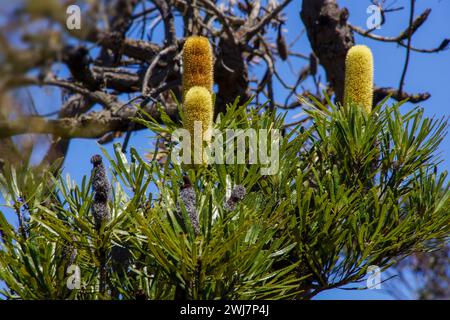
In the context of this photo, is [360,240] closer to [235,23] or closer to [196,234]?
[196,234]

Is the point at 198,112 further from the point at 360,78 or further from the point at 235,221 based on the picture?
the point at 360,78

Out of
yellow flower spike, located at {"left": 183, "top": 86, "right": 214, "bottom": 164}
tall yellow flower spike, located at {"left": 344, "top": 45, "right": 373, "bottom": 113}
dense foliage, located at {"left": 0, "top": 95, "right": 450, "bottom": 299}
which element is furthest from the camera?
tall yellow flower spike, located at {"left": 344, "top": 45, "right": 373, "bottom": 113}

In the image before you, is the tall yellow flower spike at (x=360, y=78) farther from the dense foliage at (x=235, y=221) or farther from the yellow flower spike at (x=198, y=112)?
the yellow flower spike at (x=198, y=112)

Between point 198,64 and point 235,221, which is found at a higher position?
point 198,64

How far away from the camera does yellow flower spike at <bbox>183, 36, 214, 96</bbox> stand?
2.60 feet

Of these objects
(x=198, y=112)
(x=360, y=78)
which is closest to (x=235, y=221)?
(x=198, y=112)

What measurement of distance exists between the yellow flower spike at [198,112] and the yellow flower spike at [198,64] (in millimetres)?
56

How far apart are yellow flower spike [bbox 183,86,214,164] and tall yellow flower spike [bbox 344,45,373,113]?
249mm

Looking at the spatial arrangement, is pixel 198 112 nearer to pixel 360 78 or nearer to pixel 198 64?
pixel 198 64

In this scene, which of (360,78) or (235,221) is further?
(360,78)

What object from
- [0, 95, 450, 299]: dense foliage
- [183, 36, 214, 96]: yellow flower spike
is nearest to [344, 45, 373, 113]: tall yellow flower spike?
[0, 95, 450, 299]: dense foliage

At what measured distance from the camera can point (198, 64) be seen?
31.2 inches

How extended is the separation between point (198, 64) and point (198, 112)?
Result: 0.10 meters

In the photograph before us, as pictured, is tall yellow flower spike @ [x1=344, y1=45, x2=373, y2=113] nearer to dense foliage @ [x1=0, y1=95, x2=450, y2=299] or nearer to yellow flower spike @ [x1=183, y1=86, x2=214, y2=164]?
dense foliage @ [x1=0, y1=95, x2=450, y2=299]
